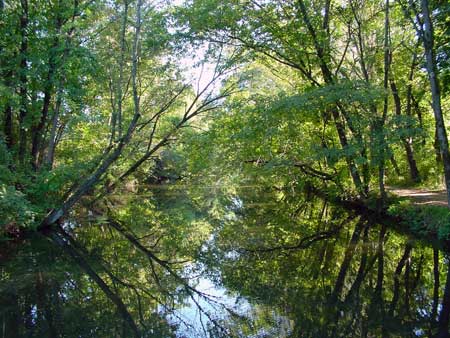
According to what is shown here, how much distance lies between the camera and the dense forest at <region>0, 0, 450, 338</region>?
8.12 meters

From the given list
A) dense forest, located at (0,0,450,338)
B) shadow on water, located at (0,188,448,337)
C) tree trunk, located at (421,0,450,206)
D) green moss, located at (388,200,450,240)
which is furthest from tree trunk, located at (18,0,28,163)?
green moss, located at (388,200,450,240)

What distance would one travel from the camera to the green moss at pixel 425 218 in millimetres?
11568

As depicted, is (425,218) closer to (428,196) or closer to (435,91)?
(428,196)

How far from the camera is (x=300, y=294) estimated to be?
8.70 m

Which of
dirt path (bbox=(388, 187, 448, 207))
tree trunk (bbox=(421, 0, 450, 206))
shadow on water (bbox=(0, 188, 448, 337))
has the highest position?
tree trunk (bbox=(421, 0, 450, 206))

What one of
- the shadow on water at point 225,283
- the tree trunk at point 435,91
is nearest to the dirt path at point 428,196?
the shadow on water at point 225,283

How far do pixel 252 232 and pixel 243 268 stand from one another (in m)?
5.05

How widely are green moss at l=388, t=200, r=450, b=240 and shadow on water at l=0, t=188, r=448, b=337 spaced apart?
1.90 feet

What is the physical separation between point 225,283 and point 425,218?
694 centimetres

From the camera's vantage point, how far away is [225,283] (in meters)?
9.97

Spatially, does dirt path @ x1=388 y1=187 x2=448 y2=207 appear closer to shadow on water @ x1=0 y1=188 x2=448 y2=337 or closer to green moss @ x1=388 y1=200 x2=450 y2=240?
green moss @ x1=388 y1=200 x2=450 y2=240

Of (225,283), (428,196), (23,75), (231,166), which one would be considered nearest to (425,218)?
(428,196)

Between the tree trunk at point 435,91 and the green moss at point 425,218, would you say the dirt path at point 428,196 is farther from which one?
the tree trunk at point 435,91

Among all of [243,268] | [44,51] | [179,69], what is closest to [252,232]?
[243,268]
